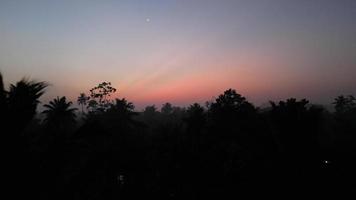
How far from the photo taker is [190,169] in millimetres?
22922

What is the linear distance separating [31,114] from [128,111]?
38.6 meters

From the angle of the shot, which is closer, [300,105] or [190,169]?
[300,105]

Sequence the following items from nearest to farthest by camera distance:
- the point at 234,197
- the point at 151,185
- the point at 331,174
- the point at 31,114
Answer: the point at 31,114 → the point at 331,174 → the point at 234,197 → the point at 151,185

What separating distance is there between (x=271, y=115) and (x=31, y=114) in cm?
1650

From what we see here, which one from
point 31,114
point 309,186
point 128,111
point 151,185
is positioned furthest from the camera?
point 128,111

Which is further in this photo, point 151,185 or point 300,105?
point 151,185

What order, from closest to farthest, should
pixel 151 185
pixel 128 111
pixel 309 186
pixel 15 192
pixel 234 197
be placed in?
1. pixel 15 192
2. pixel 309 186
3. pixel 234 197
4. pixel 151 185
5. pixel 128 111

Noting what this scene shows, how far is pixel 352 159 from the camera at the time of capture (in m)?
19.4

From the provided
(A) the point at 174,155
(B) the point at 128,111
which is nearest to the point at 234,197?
(A) the point at 174,155

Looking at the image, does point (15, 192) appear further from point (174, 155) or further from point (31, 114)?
point (174, 155)

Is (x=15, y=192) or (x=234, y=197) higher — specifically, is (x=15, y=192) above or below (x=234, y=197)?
above

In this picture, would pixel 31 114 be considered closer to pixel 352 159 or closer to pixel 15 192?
pixel 15 192

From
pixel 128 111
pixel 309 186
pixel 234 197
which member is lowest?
pixel 234 197

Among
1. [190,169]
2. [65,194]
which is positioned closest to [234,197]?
[190,169]
